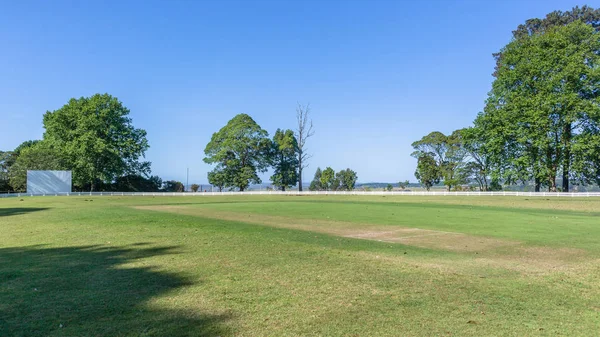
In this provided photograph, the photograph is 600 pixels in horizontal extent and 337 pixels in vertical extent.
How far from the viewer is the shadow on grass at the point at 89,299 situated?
410 cm

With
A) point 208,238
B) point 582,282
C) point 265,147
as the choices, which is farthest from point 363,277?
point 265,147

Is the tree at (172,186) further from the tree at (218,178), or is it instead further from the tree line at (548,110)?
the tree line at (548,110)

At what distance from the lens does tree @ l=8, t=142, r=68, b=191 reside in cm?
5613

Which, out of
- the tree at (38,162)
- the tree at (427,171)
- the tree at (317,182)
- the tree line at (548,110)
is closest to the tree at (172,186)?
the tree at (38,162)

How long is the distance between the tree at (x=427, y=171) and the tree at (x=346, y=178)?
62.0 ft

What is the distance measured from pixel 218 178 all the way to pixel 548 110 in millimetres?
48381

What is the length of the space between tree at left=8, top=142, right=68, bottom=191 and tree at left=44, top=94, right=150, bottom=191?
0.91 meters

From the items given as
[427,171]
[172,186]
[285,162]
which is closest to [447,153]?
[427,171]

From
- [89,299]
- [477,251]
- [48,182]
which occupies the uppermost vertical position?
[48,182]

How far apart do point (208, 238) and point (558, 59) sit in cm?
4465

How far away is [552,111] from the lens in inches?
1578

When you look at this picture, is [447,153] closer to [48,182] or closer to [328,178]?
[328,178]

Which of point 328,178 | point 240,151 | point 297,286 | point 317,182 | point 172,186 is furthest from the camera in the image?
point 317,182

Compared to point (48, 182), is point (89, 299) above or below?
below
